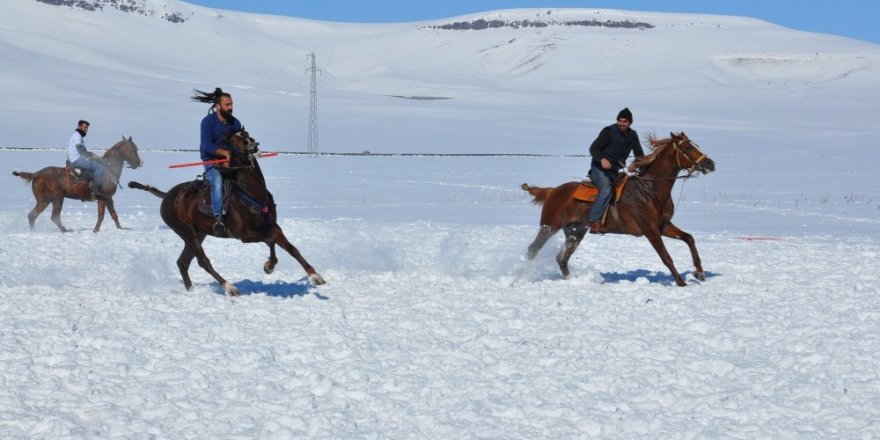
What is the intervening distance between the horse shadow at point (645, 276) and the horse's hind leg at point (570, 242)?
0.49m

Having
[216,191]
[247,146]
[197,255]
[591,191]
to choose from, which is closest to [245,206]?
[216,191]

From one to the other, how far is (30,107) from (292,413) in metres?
69.8

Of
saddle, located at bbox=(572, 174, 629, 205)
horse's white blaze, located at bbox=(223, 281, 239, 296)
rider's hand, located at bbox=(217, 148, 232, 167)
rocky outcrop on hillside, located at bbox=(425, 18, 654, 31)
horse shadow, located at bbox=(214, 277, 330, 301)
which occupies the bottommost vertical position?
horse shadow, located at bbox=(214, 277, 330, 301)

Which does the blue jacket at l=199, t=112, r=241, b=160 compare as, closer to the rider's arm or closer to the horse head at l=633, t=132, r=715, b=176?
the rider's arm

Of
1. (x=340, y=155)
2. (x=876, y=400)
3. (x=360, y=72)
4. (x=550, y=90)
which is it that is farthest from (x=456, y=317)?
(x=360, y=72)

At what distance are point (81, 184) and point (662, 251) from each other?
36.1 feet

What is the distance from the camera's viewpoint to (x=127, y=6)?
155 metres

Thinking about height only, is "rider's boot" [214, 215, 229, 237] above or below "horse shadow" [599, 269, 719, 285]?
above

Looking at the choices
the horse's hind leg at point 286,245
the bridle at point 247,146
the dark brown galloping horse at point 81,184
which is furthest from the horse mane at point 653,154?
the dark brown galloping horse at point 81,184

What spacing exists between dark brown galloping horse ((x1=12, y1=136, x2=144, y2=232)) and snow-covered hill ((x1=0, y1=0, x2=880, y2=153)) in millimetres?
38004

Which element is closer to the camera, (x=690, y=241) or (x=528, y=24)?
(x=690, y=241)

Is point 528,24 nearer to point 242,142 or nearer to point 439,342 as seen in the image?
point 242,142

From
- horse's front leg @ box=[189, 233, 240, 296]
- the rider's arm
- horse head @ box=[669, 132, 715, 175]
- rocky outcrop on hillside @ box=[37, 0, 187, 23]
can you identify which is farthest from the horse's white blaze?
rocky outcrop on hillside @ box=[37, 0, 187, 23]

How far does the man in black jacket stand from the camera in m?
11.6
